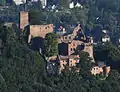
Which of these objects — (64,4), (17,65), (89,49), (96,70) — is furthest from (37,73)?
(64,4)

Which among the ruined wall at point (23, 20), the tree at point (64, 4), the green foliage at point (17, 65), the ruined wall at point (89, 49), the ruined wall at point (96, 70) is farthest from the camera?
the tree at point (64, 4)

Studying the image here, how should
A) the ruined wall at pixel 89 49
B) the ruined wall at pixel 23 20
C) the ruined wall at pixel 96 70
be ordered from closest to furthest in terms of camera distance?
the ruined wall at pixel 96 70 → the ruined wall at pixel 89 49 → the ruined wall at pixel 23 20

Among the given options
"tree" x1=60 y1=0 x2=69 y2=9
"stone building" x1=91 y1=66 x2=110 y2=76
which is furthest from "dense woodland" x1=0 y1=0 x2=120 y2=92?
"tree" x1=60 y1=0 x2=69 y2=9

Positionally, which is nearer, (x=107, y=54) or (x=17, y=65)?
(x=17, y=65)

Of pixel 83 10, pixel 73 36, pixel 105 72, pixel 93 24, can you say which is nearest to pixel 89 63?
pixel 105 72

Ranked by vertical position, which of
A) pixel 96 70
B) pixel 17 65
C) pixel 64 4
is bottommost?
pixel 64 4

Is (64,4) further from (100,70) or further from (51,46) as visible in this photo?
(51,46)

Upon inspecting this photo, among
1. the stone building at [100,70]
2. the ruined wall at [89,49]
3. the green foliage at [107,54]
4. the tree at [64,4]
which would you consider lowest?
the tree at [64,4]

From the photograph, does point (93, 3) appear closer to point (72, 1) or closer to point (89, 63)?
point (72, 1)

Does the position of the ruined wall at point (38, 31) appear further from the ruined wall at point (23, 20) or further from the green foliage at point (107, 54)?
the green foliage at point (107, 54)

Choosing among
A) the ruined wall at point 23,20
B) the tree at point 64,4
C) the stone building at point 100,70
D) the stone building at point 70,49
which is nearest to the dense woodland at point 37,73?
the stone building at point 100,70
